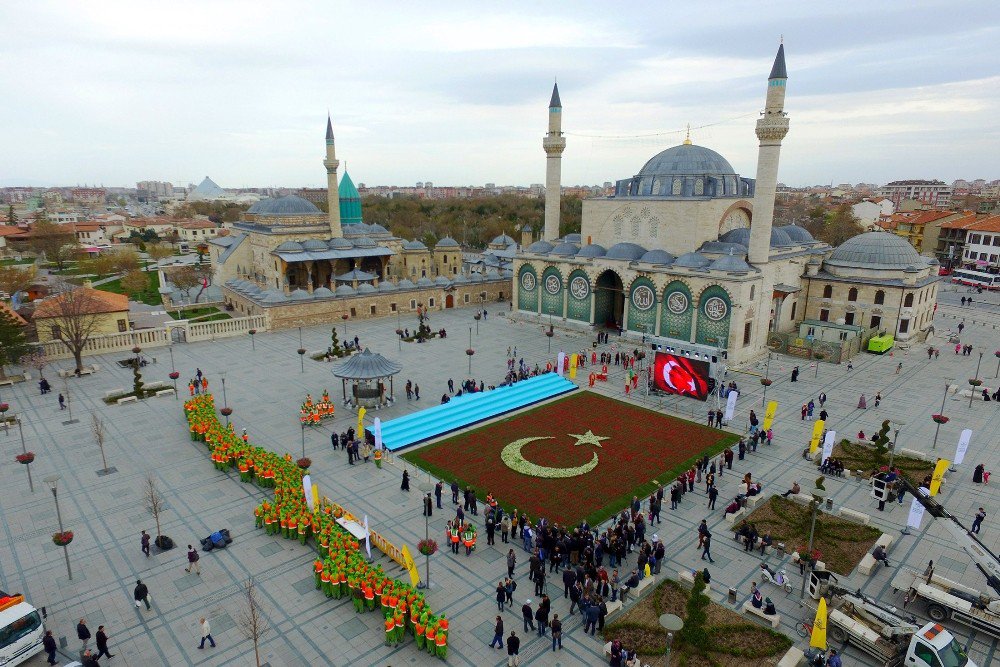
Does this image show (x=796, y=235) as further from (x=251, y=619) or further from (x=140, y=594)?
(x=140, y=594)

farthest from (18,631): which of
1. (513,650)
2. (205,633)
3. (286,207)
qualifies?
(286,207)

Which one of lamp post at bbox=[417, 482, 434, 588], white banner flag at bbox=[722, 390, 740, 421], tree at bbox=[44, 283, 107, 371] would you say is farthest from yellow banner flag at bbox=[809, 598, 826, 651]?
tree at bbox=[44, 283, 107, 371]

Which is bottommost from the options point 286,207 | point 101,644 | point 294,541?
point 294,541

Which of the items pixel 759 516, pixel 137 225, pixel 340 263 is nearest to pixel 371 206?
pixel 137 225

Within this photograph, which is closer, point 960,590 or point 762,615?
point 762,615

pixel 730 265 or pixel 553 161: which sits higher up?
pixel 553 161

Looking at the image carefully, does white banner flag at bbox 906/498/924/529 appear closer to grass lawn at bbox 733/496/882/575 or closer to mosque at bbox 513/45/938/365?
Answer: grass lawn at bbox 733/496/882/575
